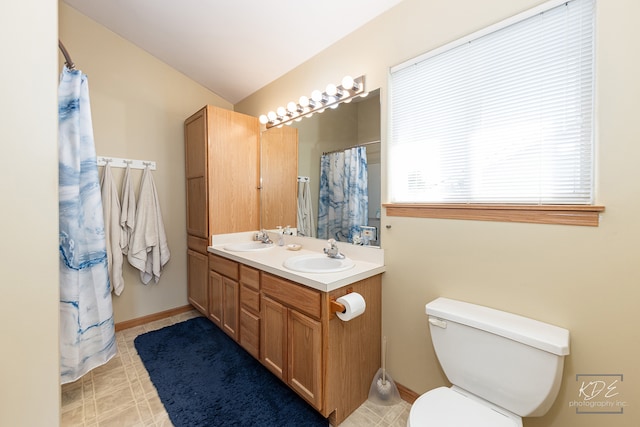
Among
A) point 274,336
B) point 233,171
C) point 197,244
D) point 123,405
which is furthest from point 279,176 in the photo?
point 123,405

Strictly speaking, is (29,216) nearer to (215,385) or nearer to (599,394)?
(215,385)

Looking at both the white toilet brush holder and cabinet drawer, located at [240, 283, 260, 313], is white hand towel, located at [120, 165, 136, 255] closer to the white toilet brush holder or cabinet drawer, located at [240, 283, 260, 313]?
cabinet drawer, located at [240, 283, 260, 313]

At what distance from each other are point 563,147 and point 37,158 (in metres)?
2.14

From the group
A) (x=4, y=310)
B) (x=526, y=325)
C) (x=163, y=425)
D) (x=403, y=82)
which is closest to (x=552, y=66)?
(x=403, y=82)

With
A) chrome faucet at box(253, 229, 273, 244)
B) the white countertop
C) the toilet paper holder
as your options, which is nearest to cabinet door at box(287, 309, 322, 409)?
the toilet paper holder

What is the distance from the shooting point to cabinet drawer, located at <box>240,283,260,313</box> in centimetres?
188

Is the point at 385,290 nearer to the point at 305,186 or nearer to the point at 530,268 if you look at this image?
the point at 530,268

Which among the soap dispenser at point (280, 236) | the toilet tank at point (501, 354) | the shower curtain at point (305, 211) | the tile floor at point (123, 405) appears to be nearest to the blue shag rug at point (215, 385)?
the tile floor at point (123, 405)

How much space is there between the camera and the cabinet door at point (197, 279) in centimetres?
263

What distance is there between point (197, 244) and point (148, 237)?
44 centimetres

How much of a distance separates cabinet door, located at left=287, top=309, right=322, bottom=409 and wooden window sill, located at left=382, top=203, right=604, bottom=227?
2.79ft

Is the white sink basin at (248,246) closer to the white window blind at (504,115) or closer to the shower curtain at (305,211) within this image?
the shower curtain at (305,211)

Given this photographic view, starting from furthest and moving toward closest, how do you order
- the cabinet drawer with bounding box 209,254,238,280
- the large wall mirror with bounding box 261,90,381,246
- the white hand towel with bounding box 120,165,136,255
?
the white hand towel with bounding box 120,165,136,255 < the cabinet drawer with bounding box 209,254,238,280 < the large wall mirror with bounding box 261,90,381,246

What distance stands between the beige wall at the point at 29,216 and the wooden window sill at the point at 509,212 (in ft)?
5.46
